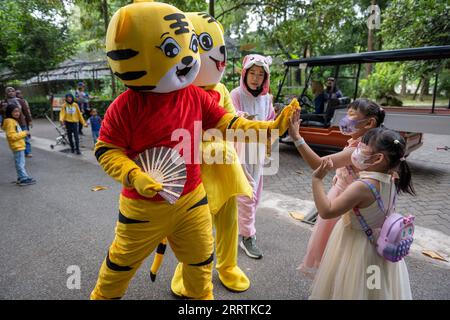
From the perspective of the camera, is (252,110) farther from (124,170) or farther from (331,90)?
(331,90)

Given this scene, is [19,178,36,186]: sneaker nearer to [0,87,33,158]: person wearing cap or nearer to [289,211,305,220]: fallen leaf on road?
[0,87,33,158]: person wearing cap

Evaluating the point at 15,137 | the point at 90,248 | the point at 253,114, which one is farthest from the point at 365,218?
the point at 15,137

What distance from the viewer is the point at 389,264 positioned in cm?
175

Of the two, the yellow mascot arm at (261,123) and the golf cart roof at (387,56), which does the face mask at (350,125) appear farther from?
the golf cart roof at (387,56)

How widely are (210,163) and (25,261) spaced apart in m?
2.15

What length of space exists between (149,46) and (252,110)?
52.9 inches

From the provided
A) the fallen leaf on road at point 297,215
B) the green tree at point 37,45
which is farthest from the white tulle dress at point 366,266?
the green tree at point 37,45

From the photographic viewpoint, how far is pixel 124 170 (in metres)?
1.62

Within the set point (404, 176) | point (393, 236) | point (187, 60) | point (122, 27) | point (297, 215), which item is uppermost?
point (122, 27)

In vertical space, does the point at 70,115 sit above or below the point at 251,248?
above

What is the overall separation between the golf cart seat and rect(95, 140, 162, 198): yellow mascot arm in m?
5.81

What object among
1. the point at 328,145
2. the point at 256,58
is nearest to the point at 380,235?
the point at 256,58
